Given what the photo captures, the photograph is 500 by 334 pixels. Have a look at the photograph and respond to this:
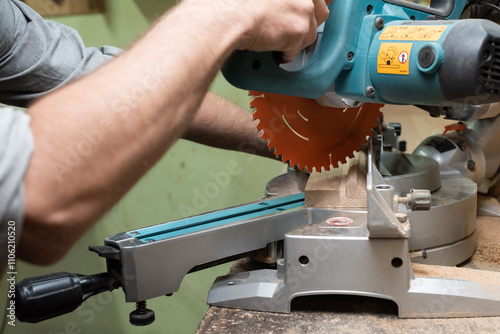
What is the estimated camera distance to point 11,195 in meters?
0.44

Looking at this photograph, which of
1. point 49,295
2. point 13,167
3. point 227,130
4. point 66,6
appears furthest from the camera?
point 66,6

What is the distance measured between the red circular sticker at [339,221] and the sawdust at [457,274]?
0.13 meters

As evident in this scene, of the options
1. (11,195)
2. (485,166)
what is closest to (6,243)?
(11,195)

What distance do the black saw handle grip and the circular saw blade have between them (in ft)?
1.37

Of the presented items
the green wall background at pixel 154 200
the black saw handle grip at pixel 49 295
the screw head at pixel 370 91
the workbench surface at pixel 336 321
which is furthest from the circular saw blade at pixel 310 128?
the green wall background at pixel 154 200

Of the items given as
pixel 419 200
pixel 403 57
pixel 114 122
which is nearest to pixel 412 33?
pixel 403 57

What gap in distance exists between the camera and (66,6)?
1.62 m

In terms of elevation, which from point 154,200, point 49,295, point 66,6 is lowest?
point 154,200

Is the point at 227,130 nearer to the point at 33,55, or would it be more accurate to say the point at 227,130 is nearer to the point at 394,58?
the point at 33,55

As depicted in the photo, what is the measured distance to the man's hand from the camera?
67 cm

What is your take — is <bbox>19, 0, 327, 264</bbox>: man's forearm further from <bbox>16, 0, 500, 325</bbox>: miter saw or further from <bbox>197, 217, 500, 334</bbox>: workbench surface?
<bbox>197, 217, 500, 334</bbox>: workbench surface

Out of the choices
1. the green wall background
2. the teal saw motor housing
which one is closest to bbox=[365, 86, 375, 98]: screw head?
the teal saw motor housing

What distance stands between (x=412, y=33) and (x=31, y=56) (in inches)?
30.5

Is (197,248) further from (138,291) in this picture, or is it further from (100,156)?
(100,156)
